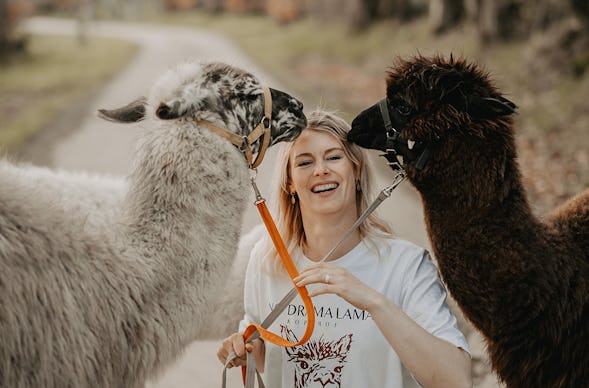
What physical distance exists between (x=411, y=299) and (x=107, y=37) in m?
31.4

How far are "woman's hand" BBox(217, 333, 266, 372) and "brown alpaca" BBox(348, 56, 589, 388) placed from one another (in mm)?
801

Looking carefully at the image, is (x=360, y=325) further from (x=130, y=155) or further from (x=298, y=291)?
(x=130, y=155)

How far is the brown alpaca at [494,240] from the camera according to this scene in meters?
2.37

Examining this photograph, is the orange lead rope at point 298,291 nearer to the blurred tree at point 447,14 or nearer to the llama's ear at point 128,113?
the llama's ear at point 128,113

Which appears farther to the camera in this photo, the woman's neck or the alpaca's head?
the woman's neck

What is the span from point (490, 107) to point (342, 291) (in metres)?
0.95

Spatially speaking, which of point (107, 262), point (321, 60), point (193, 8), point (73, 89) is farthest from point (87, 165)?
point (193, 8)

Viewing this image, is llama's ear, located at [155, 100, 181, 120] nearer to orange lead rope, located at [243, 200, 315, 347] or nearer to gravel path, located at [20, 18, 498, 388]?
gravel path, located at [20, 18, 498, 388]

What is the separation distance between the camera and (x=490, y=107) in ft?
7.78

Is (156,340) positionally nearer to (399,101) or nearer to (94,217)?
(94,217)

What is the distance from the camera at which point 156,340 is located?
2217 mm

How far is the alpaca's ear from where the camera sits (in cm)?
235

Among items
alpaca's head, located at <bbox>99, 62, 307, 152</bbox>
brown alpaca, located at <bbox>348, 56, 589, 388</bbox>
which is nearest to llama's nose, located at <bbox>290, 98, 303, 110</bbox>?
alpaca's head, located at <bbox>99, 62, 307, 152</bbox>

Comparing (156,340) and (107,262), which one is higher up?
(107,262)
